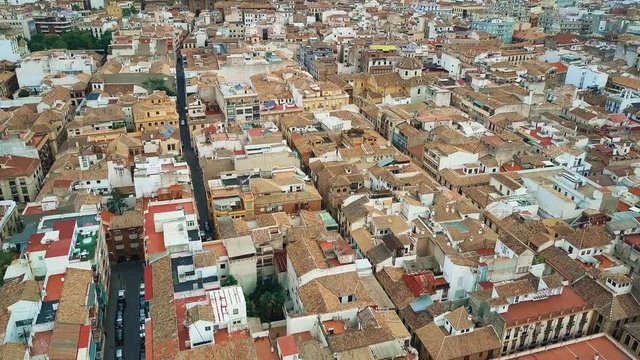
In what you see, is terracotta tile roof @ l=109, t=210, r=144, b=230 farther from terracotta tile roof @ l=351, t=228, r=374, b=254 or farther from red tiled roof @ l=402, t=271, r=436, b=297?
red tiled roof @ l=402, t=271, r=436, b=297

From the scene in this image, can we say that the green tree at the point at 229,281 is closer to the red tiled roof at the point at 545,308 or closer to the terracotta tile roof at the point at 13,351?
the terracotta tile roof at the point at 13,351

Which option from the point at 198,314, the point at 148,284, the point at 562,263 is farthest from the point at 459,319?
the point at 148,284

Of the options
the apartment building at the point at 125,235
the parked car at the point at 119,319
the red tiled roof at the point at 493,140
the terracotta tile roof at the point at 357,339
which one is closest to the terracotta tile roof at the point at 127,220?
the apartment building at the point at 125,235

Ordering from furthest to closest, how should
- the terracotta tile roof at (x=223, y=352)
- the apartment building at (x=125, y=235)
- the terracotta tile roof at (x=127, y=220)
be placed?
the apartment building at (x=125, y=235) < the terracotta tile roof at (x=127, y=220) < the terracotta tile roof at (x=223, y=352)

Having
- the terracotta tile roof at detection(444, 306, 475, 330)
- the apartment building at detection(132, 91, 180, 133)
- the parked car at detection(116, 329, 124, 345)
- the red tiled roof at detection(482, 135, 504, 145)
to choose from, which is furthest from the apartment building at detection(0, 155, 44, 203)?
the red tiled roof at detection(482, 135, 504, 145)

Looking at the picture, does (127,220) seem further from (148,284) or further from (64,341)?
(64,341)
